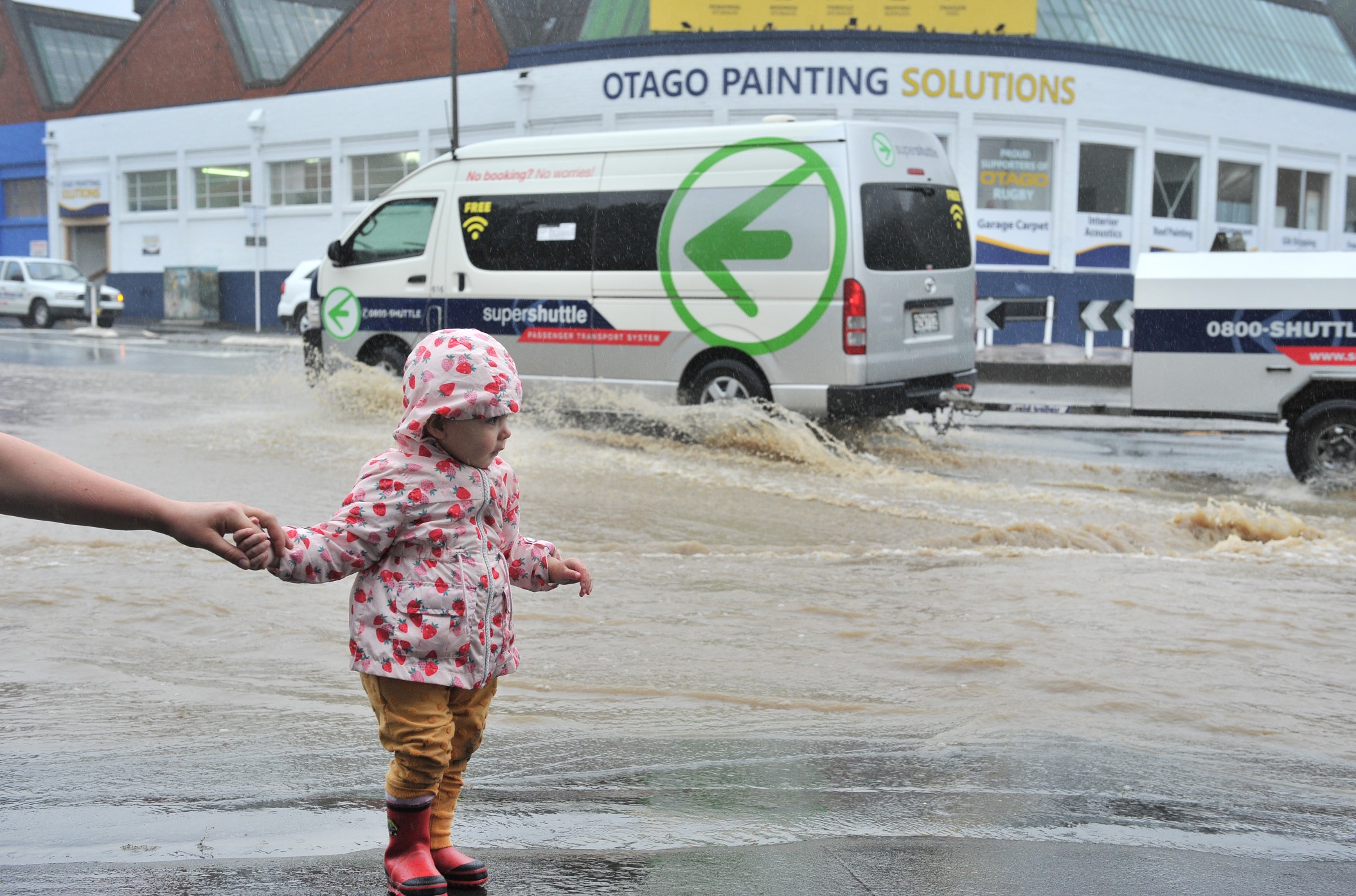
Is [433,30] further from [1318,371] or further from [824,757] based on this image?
[824,757]

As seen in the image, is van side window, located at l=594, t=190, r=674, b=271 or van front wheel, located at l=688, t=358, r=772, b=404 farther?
van side window, located at l=594, t=190, r=674, b=271

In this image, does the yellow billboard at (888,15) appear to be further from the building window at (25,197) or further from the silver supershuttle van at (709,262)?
the building window at (25,197)

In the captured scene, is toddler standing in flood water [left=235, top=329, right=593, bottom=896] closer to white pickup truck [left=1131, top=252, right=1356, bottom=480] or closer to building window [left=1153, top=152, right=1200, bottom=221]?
white pickup truck [left=1131, top=252, right=1356, bottom=480]

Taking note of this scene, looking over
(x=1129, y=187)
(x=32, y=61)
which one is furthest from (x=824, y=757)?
(x=32, y=61)

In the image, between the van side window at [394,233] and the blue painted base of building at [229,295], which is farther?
the blue painted base of building at [229,295]

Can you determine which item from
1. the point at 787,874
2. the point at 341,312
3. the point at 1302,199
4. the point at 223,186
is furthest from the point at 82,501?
the point at 223,186

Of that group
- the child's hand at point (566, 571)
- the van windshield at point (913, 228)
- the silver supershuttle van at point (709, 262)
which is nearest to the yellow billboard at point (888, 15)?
the silver supershuttle van at point (709, 262)

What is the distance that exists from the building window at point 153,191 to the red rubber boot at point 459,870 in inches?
1430

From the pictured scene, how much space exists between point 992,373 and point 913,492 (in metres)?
9.59

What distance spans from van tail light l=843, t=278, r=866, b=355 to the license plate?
26.6 inches

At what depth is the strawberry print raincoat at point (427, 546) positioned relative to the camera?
271 centimetres

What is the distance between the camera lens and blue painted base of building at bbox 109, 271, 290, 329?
33469 mm

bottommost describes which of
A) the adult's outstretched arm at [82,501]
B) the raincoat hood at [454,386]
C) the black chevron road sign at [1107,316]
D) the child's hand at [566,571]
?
the child's hand at [566,571]

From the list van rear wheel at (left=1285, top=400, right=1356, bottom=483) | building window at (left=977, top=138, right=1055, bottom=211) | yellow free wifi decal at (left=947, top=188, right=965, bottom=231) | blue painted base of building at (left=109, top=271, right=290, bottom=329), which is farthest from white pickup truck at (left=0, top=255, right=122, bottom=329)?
van rear wheel at (left=1285, top=400, right=1356, bottom=483)
